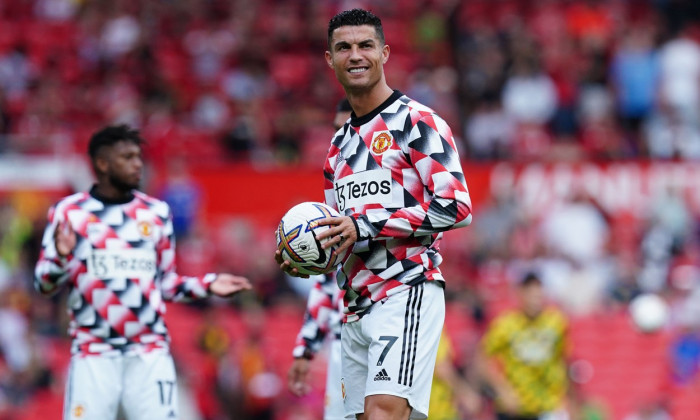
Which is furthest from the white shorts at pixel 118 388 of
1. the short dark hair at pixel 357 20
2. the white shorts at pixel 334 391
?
the short dark hair at pixel 357 20

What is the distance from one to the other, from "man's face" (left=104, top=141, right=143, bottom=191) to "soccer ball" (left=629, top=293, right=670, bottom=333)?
283 inches

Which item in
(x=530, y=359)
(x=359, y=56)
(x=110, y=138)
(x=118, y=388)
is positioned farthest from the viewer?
(x=530, y=359)

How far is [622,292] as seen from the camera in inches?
622

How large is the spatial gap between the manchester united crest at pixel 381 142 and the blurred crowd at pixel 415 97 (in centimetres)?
729

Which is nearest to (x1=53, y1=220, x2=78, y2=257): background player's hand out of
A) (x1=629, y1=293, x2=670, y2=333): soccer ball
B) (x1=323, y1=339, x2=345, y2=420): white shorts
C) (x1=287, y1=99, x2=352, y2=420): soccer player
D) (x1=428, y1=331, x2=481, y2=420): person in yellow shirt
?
(x1=287, y1=99, x2=352, y2=420): soccer player

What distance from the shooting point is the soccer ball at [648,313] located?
533 inches

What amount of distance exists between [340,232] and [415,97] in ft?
43.2

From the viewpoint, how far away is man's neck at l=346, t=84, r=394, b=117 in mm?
6367

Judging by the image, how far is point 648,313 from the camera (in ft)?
44.6

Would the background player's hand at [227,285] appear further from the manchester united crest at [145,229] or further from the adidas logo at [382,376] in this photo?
the adidas logo at [382,376]

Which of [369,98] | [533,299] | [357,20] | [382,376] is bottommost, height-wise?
[382,376]

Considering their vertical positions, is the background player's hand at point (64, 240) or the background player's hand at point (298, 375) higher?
the background player's hand at point (64, 240)

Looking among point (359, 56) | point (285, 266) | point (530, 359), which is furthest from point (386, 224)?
point (530, 359)

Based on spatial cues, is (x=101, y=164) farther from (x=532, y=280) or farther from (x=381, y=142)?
(x=532, y=280)
